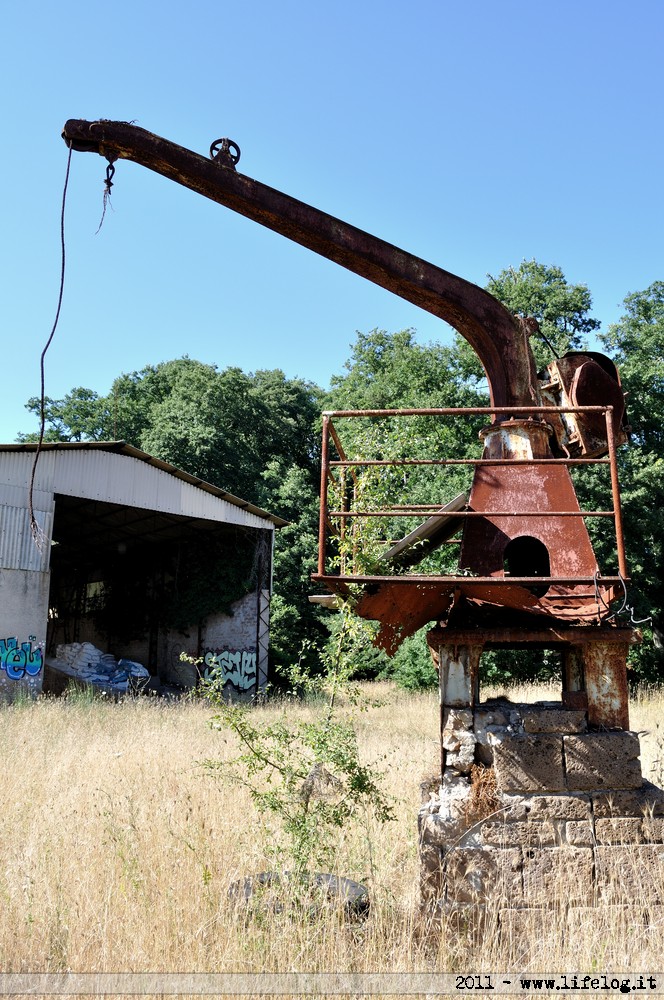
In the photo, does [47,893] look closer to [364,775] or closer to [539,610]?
[364,775]

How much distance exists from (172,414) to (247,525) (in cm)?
1445

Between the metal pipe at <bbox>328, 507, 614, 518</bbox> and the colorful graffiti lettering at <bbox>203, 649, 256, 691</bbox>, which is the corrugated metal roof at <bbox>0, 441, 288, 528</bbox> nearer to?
the colorful graffiti lettering at <bbox>203, 649, 256, 691</bbox>

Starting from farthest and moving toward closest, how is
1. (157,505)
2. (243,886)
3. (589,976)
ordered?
(157,505) < (243,886) < (589,976)

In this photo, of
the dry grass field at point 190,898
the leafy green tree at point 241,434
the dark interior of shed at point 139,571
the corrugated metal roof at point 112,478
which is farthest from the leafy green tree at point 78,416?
the dry grass field at point 190,898

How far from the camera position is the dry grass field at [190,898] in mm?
4395

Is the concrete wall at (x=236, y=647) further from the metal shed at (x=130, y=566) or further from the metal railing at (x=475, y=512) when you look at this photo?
the metal railing at (x=475, y=512)

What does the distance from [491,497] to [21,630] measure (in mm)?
15204

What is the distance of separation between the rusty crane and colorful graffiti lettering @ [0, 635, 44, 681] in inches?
539

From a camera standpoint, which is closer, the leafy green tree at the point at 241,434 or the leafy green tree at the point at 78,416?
the leafy green tree at the point at 241,434

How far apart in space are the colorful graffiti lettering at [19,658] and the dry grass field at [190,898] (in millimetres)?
8795

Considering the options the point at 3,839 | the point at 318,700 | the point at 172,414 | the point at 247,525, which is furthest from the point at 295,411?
the point at 3,839

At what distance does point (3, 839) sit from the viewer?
6406 mm

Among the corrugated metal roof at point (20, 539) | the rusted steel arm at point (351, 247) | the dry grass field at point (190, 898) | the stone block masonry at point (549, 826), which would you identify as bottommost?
the dry grass field at point (190, 898)

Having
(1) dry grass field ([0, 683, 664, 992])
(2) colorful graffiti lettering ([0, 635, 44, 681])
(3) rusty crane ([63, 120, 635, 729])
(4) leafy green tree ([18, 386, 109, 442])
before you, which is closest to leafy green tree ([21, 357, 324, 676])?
(4) leafy green tree ([18, 386, 109, 442])
